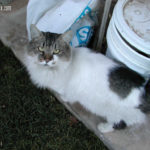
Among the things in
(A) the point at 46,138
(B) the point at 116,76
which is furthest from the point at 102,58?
(A) the point at 46,138

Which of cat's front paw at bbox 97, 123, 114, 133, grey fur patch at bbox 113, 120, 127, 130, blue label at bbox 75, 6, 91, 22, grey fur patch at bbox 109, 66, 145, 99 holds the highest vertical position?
blue label at bbox 75, 6, 91, 22

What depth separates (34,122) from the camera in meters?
1.85

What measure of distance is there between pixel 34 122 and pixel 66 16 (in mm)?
1112

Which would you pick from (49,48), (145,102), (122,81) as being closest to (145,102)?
(145,102)

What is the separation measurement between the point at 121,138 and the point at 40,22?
1437 millimetres

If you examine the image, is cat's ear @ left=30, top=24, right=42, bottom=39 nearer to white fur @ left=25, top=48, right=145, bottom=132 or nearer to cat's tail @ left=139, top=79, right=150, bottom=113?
white fur @ left=25, top=48, right=145, bottom=132

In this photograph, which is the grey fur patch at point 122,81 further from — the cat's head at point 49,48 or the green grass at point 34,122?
the green grass at point 34,122

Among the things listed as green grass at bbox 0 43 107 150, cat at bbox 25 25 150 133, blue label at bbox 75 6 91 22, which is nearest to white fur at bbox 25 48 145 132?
cat at bbox 25 25 150 133

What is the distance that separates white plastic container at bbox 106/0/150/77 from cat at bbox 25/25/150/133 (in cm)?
10

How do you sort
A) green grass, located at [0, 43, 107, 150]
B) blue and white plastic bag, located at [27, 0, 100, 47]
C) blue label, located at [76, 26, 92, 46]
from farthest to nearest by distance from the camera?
blue label, located at [76, 26, 92, 46] → blue and white plastic bag, located at [27, 0, 100, 47] → green grass, located at [0, 43, 107, 150]

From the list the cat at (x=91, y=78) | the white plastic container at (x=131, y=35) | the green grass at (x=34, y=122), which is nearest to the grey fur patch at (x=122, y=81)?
the cat at (x=91, y=78)

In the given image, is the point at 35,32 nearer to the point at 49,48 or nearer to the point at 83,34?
the point at 49,48

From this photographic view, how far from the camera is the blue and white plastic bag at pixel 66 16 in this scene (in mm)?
1873

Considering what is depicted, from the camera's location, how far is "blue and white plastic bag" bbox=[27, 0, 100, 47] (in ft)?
6.15
